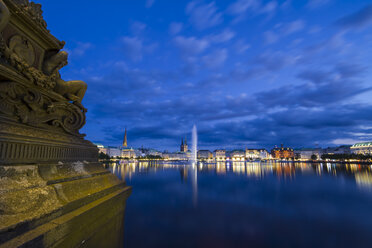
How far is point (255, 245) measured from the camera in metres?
7.03

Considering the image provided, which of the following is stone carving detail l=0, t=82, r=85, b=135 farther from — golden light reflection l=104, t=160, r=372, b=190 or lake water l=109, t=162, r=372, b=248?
golden light reflection l=104, t=160, r=372, b=190

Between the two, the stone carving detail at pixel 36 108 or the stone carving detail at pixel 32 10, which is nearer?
the stone carving detail at pixel 36 108

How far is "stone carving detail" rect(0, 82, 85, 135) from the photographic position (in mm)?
4055

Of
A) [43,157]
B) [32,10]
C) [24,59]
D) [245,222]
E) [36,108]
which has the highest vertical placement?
[32,10]

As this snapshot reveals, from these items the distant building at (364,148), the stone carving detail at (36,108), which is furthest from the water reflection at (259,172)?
the distant building at (364,148)

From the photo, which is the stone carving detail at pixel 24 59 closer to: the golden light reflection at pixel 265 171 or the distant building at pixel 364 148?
the golden light reflection at pixel 265 171

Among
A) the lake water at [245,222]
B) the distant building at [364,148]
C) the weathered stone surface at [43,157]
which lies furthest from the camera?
the distant building at [364,148]

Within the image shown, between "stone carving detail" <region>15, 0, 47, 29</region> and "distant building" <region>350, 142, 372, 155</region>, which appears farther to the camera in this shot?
"distant building" <region>350, 142, 372, 155</region>

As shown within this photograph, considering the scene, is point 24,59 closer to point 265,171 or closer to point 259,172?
point 259,172

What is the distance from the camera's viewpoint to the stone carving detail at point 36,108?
4055 millimetres

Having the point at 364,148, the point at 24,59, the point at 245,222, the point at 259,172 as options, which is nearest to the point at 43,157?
the point at 24,59

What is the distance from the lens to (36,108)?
4660 millimetres

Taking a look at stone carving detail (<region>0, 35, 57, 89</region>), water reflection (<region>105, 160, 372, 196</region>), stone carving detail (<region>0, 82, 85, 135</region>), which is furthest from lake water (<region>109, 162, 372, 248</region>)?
stone carving detail (<region>0, 35, 57, 89</region>)

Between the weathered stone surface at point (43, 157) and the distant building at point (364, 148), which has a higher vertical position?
the distant building at point (364, 148)
